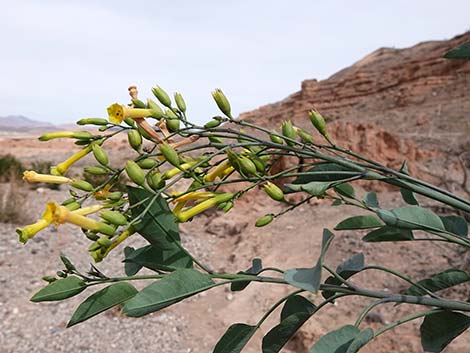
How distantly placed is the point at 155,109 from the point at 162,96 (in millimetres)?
68

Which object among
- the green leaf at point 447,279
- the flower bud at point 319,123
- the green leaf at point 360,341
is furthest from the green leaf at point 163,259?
the green leaf at point 447,279

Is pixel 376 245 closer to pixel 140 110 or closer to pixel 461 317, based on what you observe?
pixel 461 317

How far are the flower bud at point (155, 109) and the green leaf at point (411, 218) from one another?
1.09ft

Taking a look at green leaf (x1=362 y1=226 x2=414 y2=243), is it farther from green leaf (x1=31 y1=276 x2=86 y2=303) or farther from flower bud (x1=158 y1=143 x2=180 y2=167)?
green leaf (x1=31 y1=276 x2=86 y2=303)

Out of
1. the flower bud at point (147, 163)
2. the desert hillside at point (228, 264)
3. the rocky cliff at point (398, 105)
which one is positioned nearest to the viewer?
the flower bud at point (147, 163)

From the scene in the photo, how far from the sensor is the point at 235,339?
0.59m

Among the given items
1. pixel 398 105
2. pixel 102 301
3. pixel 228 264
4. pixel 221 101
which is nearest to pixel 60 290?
pixel 102 301

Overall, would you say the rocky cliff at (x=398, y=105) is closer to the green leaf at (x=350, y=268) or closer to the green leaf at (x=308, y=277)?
the green leaf at (x=350, y=268)

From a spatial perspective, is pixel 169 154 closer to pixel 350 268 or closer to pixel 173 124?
pixel 173 124

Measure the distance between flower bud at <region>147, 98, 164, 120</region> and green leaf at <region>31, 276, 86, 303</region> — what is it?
0.25 meters

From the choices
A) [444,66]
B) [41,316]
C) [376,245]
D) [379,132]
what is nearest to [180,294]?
[41,316]

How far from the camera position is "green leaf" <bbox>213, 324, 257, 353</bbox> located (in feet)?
1.92

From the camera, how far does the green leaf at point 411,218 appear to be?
524 millimetres

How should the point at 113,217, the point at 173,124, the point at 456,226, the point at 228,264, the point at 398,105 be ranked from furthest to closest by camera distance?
the point at 398,105 < the point at 228,264 < the point at 456,226 < the point at 173,124 < the point at 113,217
